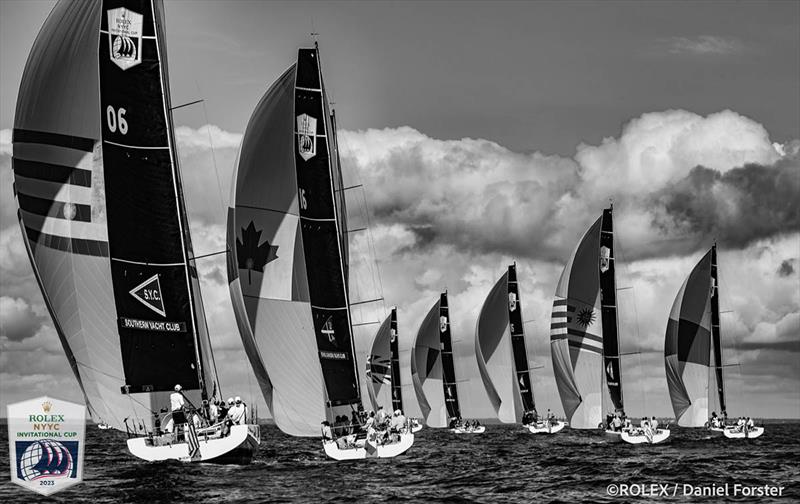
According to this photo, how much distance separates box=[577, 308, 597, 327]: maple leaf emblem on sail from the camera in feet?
179

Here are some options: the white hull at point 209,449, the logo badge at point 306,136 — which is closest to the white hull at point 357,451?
the white hull at point 209,449

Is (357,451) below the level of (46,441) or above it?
below

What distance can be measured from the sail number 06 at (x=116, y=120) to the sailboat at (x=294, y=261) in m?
5.73

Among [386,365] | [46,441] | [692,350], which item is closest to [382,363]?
[386,365]

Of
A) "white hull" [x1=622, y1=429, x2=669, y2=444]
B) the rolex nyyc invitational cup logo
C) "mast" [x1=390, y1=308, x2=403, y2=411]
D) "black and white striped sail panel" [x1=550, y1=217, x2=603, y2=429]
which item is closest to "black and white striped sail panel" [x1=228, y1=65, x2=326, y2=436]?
the rolex nyyc invitational cup logo

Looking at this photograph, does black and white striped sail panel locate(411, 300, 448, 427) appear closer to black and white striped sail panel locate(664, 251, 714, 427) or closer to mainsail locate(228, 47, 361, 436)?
black and white striped sail panel locate(664, 251, 714, 427)

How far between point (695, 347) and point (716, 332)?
149 cm

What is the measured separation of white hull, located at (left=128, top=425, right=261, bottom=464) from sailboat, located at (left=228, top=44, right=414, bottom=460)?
6179 millimetres

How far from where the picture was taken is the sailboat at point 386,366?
7806 centimetres

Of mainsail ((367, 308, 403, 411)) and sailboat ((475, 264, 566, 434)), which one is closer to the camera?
sailboat ((475, 264, 566, 434))

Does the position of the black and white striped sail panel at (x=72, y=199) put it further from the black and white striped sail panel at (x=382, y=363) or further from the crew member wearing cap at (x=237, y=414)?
the black and white striped sail panel at (x=382, y=363)

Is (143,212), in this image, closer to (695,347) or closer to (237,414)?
(237,414)

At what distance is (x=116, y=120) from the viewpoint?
3005cm

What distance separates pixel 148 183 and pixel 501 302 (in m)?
40.2
